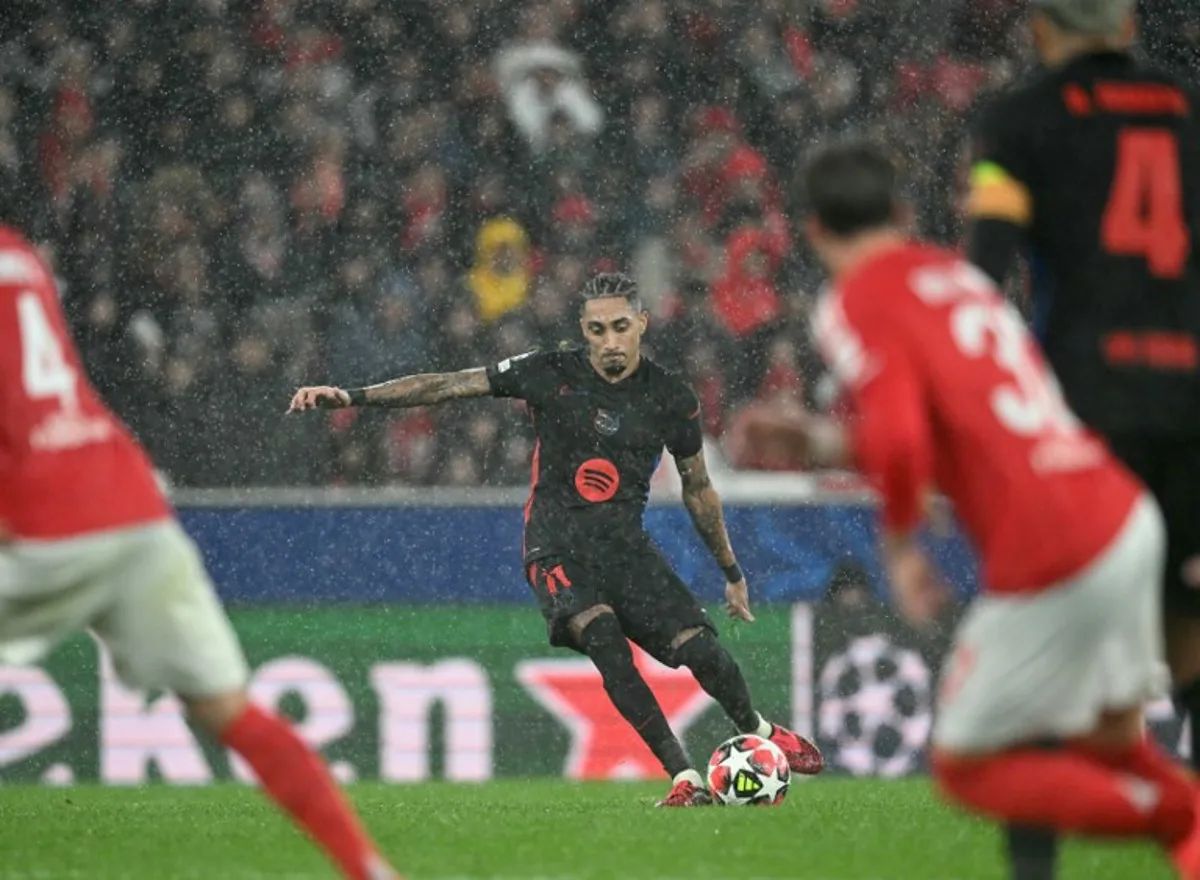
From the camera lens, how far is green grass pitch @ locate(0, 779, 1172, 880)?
652cm

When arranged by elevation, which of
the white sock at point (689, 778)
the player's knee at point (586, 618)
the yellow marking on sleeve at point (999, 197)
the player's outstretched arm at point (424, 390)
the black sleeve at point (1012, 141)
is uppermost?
the black sleeve at point (1012, 141)

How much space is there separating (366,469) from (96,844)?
6.70 m

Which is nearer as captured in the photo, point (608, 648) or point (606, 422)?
point (608, 648)

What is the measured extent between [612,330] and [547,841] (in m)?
2.70

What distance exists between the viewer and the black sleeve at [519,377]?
9539mm

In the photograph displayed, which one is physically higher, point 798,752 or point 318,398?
point 318,398

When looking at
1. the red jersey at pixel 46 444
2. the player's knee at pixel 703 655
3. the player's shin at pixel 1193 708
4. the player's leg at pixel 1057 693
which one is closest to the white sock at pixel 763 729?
the player's knee at pixel 703 655

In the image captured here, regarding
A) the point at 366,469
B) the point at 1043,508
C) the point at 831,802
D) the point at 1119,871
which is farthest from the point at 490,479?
the point at 1043,508

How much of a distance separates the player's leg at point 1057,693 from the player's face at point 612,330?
500cm

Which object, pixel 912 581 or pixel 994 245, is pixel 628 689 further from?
pixel 912 581

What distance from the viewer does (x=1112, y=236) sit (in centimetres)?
538

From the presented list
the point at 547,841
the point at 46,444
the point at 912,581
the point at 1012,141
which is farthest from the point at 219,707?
the point at 547,841

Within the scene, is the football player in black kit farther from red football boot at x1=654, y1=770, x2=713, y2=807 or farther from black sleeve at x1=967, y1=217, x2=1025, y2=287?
black sleeve at x1=967, y1=217, x2=1025, y2=287

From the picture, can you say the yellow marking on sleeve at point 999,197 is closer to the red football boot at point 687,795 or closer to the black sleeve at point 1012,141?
the black sleeve at point 1012,141
